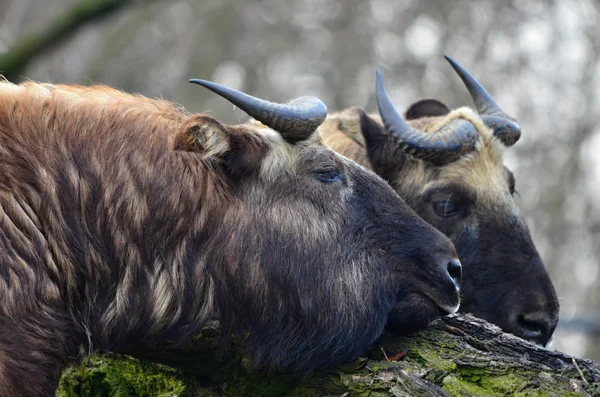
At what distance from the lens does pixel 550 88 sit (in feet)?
68.8

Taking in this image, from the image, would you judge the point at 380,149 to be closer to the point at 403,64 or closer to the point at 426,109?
the point at 426,109

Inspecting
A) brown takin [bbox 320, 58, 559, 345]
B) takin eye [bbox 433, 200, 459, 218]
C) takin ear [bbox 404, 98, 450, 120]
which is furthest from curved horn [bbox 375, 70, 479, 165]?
takin ear [bbox 404, 98, 450, 120]

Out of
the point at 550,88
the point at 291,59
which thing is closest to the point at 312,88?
the point at 291,59

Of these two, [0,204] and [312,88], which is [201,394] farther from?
[312,88]

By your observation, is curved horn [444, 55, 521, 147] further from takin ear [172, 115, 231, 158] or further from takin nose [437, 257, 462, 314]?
takin ear [172, 115, 231, 158]

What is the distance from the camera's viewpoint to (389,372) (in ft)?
14.9

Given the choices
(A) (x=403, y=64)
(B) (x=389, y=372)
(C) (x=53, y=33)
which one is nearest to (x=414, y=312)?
(B) (x=389, y=372)

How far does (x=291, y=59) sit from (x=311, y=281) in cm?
1859

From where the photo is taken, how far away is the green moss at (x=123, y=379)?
490cm

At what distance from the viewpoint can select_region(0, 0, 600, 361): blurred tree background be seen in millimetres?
20672

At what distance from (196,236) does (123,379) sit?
2.69 ft

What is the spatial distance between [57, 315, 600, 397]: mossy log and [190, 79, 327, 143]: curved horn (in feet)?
3.34

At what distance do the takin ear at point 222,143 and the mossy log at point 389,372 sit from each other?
2.58ft

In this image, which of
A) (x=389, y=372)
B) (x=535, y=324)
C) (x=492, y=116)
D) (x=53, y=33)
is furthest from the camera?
(x=53, y=33)
